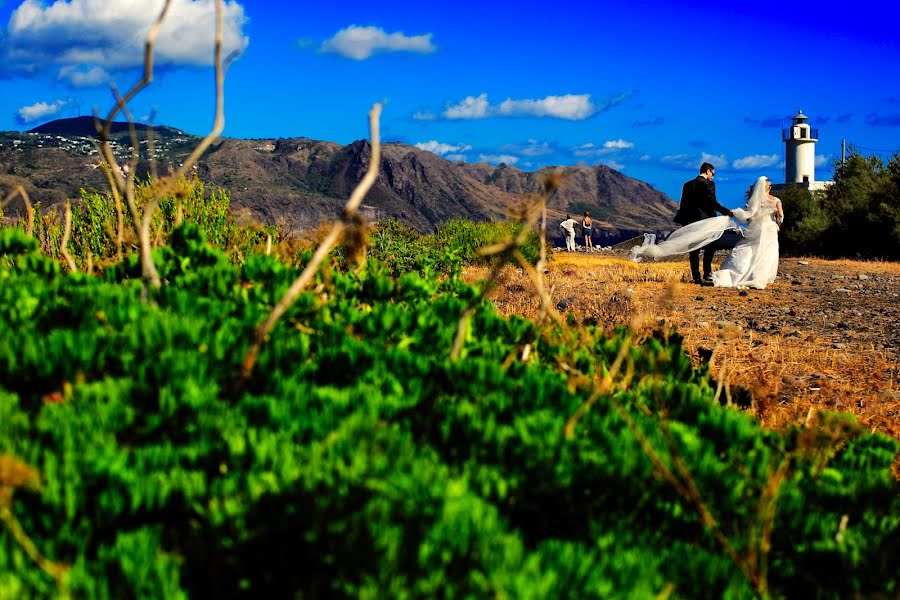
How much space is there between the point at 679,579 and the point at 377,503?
26.0 inches

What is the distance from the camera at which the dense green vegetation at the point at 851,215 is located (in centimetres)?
2406

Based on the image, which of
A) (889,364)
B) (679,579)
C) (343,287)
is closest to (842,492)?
(679,579)

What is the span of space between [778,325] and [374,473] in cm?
852

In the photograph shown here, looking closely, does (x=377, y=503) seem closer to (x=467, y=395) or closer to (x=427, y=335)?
(x=467, y=395)

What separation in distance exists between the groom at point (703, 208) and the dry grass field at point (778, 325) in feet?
2.36

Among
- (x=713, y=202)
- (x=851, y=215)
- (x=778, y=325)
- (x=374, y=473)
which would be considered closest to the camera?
(x=374, y=473)

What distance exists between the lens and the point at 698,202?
13.4 m

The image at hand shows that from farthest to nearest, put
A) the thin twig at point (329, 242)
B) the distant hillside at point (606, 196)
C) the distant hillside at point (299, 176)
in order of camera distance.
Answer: the distant hillside at point (606, 196) → the distant hillside at point (299, 176) → the thin twig at point (329, 242)

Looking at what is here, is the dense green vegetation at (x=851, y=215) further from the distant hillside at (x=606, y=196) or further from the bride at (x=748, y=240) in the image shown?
the distant hillside at (x=606, y=196)

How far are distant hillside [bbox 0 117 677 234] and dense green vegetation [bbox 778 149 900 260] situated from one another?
22.8 m

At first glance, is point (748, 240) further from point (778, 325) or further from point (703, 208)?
point (778, 325)

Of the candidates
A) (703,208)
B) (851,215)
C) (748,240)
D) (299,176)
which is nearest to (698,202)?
(703,208)

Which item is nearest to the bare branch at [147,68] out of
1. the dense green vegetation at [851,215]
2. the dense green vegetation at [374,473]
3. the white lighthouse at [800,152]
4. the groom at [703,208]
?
the dense green vegetation at [374,473]

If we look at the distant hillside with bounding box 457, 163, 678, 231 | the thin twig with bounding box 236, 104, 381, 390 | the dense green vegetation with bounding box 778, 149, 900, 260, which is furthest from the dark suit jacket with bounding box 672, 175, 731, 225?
the distant hillside with bounding box 457, 163, 678, 231
